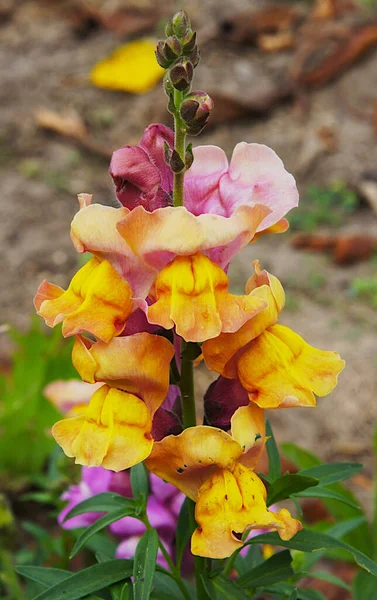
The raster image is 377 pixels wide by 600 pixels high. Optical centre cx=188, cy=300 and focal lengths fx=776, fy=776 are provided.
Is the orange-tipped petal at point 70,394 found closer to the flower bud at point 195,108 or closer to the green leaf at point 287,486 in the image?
the green leaf at point 287,486

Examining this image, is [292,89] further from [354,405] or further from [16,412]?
[16,412]

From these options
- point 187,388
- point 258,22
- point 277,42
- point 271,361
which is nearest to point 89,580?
point 187,388

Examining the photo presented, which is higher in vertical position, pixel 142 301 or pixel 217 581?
pixel 142 301

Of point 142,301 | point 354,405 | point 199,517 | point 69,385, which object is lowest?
point 354,405

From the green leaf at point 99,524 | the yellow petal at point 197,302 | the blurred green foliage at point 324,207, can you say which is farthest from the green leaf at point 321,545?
the blurred green foliage at point 324,207

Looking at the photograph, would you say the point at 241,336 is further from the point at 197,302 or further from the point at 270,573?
the point at 270,573

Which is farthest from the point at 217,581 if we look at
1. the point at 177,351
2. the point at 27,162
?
the point at 27,162
